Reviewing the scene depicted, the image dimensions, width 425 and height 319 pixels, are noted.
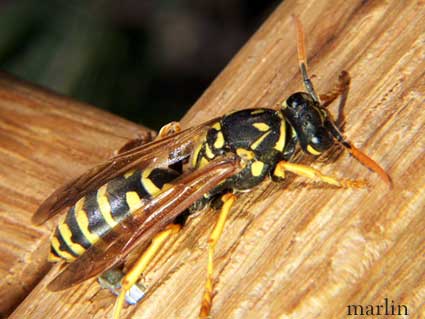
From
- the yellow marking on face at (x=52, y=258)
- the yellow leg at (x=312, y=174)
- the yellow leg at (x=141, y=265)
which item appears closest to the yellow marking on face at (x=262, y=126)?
the yellow leg at (x=312, y=174)

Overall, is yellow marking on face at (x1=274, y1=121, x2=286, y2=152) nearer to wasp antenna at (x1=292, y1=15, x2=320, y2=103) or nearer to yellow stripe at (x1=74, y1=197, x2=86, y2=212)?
wasp antenna at (x1=292, y1=15, x2=320, y2=103)

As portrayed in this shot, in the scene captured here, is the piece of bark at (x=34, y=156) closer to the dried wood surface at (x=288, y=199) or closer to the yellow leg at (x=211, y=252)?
the dried wood surface at (x=288, y=199)

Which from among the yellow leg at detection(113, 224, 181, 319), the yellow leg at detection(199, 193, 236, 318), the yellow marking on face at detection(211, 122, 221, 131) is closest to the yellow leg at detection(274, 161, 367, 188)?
the yellow leg at detection(199, 193, 236, 318)

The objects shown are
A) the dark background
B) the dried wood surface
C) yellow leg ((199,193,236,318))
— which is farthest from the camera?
the dark background

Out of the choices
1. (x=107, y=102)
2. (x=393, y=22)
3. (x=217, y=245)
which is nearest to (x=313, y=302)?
(x=217, y=245)

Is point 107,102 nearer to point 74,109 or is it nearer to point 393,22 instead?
point 74,109

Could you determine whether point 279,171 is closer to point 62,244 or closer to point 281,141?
point 281,141
